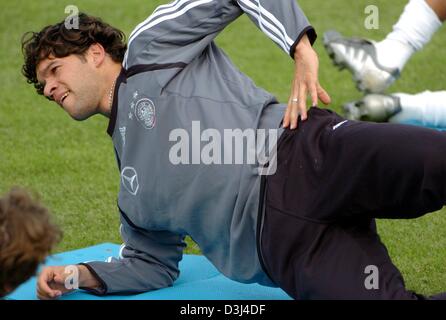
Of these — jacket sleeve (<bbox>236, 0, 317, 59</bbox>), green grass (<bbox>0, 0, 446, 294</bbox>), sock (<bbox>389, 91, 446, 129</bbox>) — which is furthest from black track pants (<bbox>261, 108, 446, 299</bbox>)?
sock (<bbox>389, 91, 446, 129</bbox>)

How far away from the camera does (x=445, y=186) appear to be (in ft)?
9.74

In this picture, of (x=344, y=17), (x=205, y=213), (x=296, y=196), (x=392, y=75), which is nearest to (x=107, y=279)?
(x=205, y=213)

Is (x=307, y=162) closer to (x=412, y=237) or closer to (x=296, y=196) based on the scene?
(x=296, y=196)

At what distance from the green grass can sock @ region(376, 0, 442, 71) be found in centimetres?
95

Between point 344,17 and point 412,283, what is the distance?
437cm

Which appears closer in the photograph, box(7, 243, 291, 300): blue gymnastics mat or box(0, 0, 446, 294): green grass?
box(7, 243, 291, 300): blue gymnastics mat

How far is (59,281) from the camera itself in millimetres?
3588

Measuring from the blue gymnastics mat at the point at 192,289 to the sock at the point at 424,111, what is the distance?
186 centimetres

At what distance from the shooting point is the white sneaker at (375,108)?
17.4ft

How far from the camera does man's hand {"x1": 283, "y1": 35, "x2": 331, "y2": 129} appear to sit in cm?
316

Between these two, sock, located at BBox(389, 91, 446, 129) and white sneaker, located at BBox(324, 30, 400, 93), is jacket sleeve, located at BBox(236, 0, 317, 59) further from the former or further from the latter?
sock, located at BBox(389, 91, 446, 129)

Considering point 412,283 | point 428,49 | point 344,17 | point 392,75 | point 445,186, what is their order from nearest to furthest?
point 445,186 < point 412,283 < point 392,75 < point 428,49 < point 344,17

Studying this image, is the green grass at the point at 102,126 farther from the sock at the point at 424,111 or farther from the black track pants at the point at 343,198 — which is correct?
the black track pants at the point at 343,198

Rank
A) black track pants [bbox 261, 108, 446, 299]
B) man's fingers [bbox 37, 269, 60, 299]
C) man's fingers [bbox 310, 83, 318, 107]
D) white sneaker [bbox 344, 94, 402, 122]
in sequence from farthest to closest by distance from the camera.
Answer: white sneaker [bbox 344, 94, 402, 122] → man's fingers [bbox 37, 269, 60, 299] → man's fingers [bbox 310, 83, 318, 107] → black track pants [bbox 261, 108, 446, 299]
